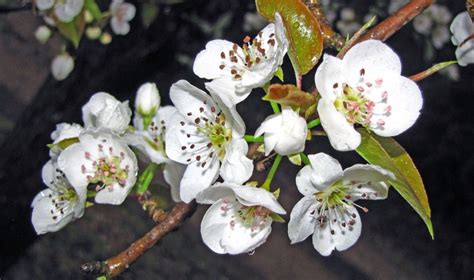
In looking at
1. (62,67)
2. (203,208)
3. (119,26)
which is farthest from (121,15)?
(203,208)

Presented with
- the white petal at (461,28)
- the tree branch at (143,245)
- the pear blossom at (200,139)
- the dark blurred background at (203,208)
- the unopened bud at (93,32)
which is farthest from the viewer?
the dark blurred background at (203,208)

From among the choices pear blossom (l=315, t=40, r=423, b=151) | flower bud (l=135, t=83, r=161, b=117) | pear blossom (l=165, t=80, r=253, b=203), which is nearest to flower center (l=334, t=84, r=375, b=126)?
pear blossom (l=315, t=40, r=423, b=151)

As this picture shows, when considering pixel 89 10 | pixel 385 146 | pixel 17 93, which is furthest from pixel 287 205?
pixel 385 146

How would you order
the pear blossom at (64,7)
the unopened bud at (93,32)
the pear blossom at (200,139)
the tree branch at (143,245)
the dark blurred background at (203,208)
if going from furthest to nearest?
1. the dark blurred background at (203,208)
2. the unopened bud at (93,32)
3. the pear blossom at (64,7)
4. the tree branch at (143,245)
5. the pear blossom at (200,139)

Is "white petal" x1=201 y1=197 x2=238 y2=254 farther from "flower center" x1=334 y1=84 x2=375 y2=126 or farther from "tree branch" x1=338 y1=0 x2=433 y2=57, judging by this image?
"tree branch" x1=338 y1=0 x2=433 y2=57

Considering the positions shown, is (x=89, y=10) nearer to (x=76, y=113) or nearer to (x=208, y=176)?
(x=76, y=113)

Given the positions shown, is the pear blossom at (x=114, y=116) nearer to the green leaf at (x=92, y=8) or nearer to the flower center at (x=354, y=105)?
the flower center at (x=354, y=105)

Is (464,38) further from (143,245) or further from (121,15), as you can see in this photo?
(121,15)

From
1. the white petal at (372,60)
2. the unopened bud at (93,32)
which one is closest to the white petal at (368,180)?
the white petal at (372,60)
